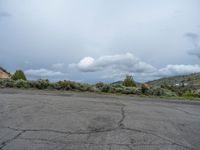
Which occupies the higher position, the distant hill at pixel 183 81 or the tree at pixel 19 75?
the distant hill at pixel 183 81

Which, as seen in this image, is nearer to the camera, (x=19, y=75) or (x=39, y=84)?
(x=39, y=84)

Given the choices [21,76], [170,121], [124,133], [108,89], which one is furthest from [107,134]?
[21,76]

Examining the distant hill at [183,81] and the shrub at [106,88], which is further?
the distant hill at [183,81]

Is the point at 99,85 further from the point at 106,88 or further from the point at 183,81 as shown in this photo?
the point at 183,81

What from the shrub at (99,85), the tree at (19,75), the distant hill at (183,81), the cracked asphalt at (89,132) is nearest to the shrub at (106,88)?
the shrub at (99,85)

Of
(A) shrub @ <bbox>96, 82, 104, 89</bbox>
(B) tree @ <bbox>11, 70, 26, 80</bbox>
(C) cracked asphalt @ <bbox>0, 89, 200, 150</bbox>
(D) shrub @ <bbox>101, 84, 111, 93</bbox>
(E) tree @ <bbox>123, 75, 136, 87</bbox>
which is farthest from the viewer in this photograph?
(B) tree @ <bbox>11, 70, 26, 80</bbox>

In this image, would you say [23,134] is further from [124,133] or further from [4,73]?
[4,73]

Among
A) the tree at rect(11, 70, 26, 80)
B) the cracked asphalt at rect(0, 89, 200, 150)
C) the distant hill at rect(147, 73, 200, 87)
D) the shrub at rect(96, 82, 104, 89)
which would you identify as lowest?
the cracked asphalt at rect(0, 89, 200, 150)

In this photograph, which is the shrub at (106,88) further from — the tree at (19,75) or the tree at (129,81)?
the tree at (19,75)

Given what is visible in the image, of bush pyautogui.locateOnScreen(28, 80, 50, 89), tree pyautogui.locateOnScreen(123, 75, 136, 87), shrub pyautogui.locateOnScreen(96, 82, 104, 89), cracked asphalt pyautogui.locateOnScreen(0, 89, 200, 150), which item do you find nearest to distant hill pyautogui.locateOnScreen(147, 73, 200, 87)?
tree pyautogui.locateOnScreen(123, 75, 136, 87)

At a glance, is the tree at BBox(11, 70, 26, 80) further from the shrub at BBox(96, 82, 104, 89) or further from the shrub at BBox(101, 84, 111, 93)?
the shrub at BBox(101, 84, 111, 93)

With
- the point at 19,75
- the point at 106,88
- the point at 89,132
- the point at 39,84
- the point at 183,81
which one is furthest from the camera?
the point at 183,81

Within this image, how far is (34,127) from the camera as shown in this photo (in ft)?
18.7

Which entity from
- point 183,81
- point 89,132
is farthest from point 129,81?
point 183,81
